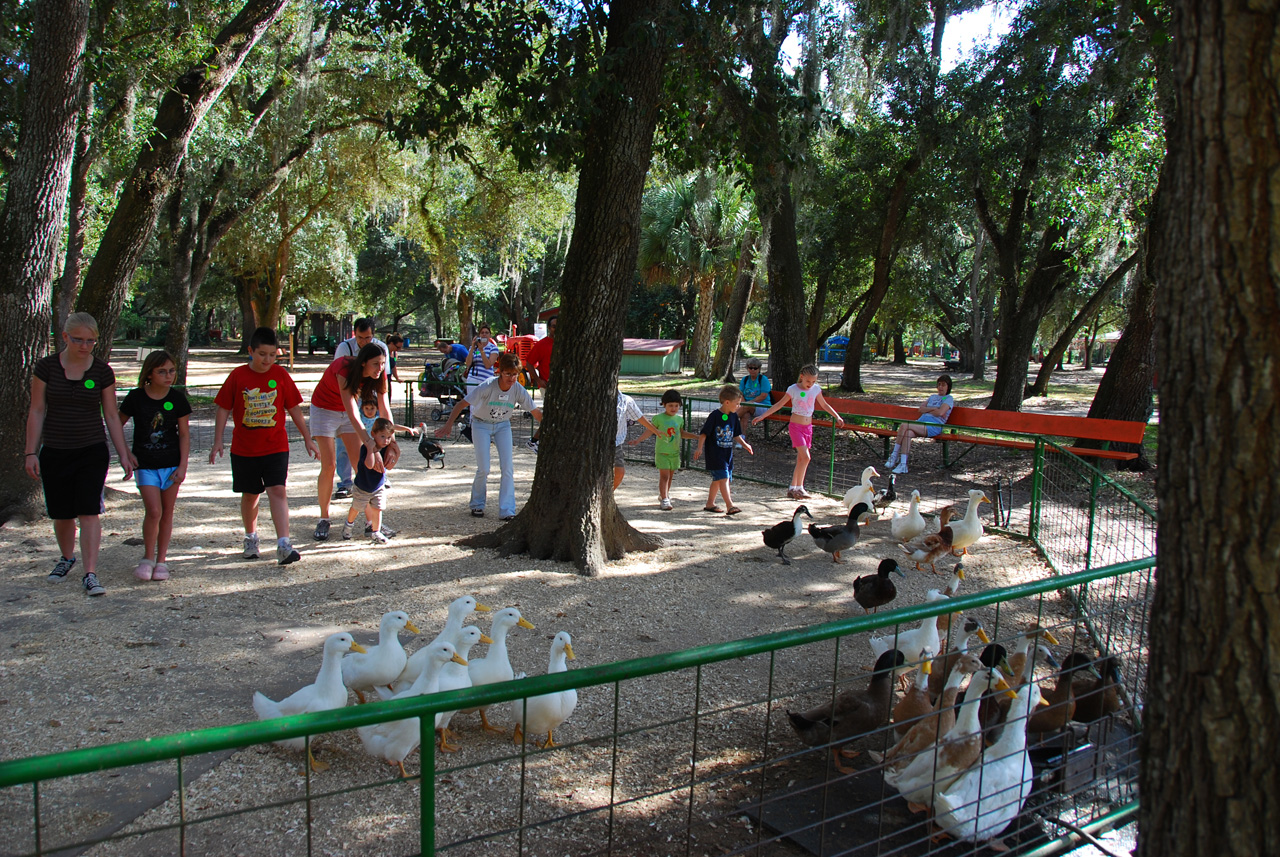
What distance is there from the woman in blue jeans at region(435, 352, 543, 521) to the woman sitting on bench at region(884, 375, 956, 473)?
592cm

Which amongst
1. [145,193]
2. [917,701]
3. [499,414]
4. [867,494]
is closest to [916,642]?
[917,701]

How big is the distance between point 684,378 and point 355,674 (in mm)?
25401

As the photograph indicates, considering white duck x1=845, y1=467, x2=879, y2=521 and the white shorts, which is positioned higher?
the white shorts

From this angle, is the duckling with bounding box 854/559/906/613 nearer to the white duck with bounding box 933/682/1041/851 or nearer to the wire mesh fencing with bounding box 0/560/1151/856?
the wire mesh fencing with bounding box 0/560/1151/856

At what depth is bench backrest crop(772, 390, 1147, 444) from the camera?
36.2 feet

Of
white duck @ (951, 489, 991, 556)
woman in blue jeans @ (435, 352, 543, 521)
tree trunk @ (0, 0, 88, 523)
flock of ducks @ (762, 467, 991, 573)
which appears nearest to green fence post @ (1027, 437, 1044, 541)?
flock of ducks @ (762, 467, 991, 573)

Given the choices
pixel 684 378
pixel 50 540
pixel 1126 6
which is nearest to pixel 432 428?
pixel 50 540

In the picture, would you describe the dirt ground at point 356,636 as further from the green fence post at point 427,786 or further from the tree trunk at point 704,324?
the tree trunk at point 704,324

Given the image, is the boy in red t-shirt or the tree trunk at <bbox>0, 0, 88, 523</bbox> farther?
the tree trunk at <bbox>0, 0, 88, 523</bbox>

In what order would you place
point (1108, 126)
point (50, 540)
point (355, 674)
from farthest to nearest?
1. point (1108, 126)
2. point (50, 540)
3. point (355, 674)

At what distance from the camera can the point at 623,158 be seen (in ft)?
21.6

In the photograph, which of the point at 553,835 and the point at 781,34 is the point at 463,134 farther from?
the point at 553,835

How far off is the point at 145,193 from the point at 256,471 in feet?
11.6

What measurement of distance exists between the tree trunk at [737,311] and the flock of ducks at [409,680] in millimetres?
17033
